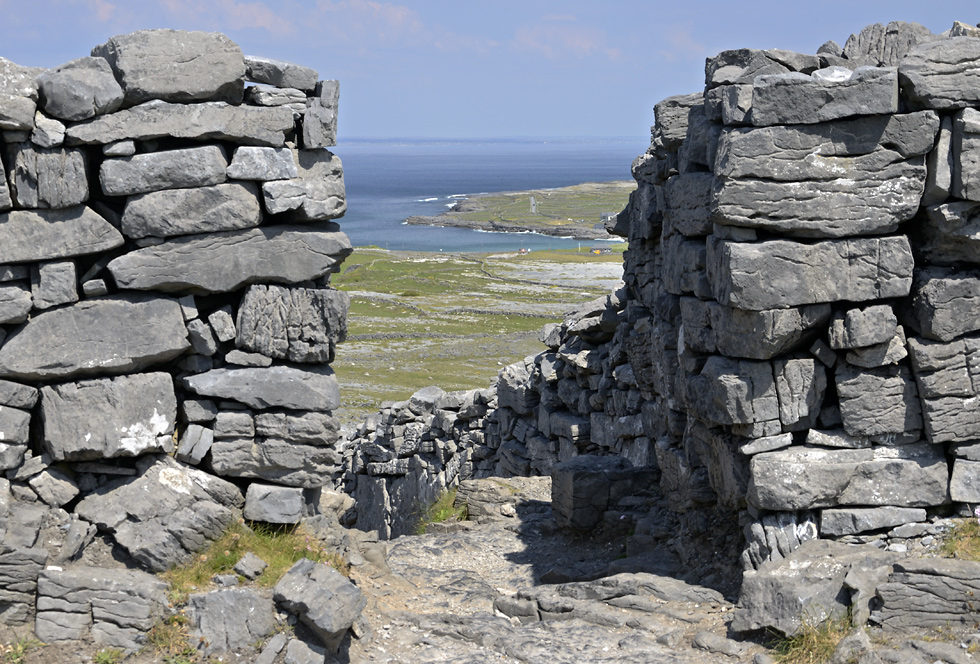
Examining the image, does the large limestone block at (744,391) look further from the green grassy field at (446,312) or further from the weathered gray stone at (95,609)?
the green grassy field at (446,312)

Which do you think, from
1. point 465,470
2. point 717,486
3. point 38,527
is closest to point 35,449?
point 38,527

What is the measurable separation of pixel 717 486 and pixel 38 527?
8269 millimetres

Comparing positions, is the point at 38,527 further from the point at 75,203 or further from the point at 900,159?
the point at 900,159

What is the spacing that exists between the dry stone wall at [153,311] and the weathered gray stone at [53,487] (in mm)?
22

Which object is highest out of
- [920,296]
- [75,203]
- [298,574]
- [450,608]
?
[75,203]

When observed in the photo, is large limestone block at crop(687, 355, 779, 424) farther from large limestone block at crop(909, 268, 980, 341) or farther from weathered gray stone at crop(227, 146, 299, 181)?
weathered gray stone at crop(227, 146, 299, 181)

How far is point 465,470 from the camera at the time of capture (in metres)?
23.2

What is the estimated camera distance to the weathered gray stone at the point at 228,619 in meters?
8.90

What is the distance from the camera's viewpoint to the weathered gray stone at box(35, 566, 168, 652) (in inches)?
340

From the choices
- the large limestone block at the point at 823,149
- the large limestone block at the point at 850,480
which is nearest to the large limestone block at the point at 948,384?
the large limestone block at the point at 850,480

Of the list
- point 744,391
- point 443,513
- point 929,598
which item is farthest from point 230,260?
point 443,513

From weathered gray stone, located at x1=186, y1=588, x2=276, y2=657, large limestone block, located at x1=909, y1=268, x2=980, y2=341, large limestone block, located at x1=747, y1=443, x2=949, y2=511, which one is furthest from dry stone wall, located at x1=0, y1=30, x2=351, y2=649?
large limestone block, located at x1=909, y1=268, x2=980, y2=341

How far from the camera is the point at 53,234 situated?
8984 mm

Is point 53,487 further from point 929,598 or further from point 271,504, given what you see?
point 929,598
